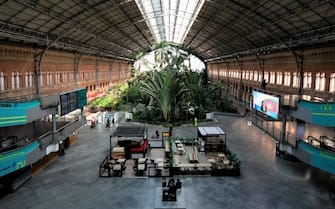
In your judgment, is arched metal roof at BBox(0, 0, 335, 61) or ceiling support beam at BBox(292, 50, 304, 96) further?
ceiling support beam at BBox(292, 50, 304, 96)

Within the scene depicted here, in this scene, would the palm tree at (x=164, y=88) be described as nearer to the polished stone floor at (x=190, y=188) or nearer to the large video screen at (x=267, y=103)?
the large video screen at (x=267, y=103)

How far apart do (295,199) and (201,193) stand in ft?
15.3

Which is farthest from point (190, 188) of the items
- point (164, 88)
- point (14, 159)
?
point (164, 88)

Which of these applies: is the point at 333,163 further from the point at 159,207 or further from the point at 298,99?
the point at 159,207

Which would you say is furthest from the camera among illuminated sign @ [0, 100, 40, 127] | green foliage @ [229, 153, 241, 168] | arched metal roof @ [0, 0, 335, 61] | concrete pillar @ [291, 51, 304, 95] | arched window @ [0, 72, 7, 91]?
concrete pillar @ [291, 51, 304, 95]

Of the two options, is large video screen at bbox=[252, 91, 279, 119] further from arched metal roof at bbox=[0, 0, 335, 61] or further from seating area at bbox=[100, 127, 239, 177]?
arched metal roof at bbox=[0, 0, 335, 61]

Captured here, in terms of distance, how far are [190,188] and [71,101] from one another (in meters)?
10.1

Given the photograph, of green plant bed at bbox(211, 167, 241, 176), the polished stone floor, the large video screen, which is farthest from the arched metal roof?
green plant bed at bbox(211, 167, 241, 176)

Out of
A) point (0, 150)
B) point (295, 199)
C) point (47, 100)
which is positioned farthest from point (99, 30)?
point (295, 199)

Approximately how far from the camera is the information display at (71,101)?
18.8m

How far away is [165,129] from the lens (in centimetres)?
3138

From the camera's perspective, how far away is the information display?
61.7 feet

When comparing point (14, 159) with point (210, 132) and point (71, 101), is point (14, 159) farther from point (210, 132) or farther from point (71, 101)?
point (210, 132)

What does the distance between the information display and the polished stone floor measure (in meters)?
3.76
